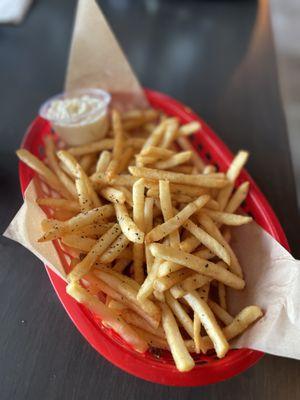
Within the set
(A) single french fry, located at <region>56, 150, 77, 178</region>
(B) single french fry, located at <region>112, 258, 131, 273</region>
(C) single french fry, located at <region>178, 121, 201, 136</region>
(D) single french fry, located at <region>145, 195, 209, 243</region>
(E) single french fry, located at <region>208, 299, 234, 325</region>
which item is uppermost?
(A) single french fry, located at <region>56, 150, 77, 178</region>

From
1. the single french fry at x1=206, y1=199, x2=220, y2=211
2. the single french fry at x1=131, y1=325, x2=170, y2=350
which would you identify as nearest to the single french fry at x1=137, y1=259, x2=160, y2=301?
the single french fry at x1=131, y1=325, x2=170, y2=350

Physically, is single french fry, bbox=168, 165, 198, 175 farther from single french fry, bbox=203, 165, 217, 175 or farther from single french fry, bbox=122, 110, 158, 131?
single french fry, bbox=122, 110, 158, 131

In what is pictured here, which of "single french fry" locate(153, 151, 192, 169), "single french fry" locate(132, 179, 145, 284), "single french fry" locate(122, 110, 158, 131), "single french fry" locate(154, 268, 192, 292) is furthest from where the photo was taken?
"single french fry" locate(122, 110, 158, 131)

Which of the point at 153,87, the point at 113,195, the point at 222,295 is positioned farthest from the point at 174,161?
the point at 153,87

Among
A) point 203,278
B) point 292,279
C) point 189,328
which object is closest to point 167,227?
point 203,278

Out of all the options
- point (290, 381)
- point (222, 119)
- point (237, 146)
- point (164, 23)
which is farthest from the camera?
point (164, 23)

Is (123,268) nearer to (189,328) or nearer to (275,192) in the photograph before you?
(189,328)
